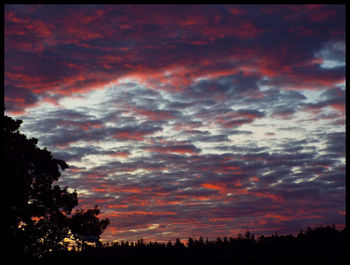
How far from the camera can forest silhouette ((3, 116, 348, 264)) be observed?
72.3 feet

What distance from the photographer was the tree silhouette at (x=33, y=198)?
86.2 ft

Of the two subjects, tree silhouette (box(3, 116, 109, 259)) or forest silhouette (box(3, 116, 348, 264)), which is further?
tree silhouette (box(3, 116, 109, 259))

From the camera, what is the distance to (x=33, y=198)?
28.2 meters

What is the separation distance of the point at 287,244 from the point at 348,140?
18.7 feet

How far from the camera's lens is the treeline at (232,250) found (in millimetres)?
21203

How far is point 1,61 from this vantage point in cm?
2395

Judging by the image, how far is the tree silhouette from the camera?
86.2 feet

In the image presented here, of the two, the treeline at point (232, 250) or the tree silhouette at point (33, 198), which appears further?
the tree silhouette at point (33, 198)

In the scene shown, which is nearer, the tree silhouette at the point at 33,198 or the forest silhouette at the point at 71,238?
the forest silhouette at the point at 71,238

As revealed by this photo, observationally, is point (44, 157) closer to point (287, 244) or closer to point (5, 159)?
point (5, 159)

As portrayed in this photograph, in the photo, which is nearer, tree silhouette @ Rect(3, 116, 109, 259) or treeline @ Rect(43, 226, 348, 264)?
treeline @ Rect(43, 226, 348, 264)

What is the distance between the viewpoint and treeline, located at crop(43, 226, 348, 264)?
2120cm
